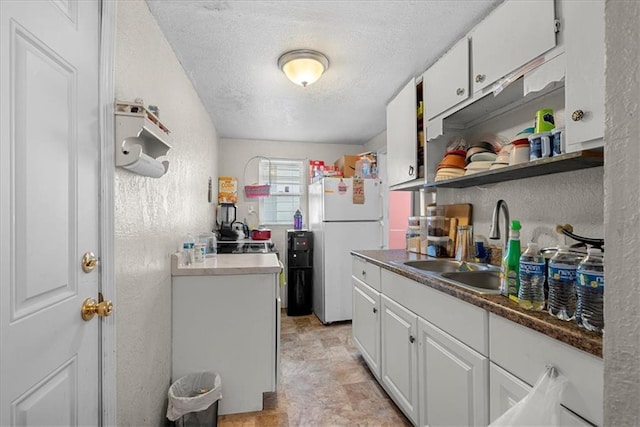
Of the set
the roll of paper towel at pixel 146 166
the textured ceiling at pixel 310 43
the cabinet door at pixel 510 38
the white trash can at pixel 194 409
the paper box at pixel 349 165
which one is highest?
the textured ceiling at pixel 310 43

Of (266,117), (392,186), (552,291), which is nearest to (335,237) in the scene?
(392,186)

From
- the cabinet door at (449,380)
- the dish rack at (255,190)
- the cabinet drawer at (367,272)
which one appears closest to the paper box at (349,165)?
the dish rack at (255,190)

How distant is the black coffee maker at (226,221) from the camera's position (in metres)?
3.50

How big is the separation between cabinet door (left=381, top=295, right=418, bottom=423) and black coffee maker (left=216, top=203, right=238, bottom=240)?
83.7 inches

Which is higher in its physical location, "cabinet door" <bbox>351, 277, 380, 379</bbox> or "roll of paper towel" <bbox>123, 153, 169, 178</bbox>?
"roll of paper towel" <bbox>123, 153, 169, 178</bbox>

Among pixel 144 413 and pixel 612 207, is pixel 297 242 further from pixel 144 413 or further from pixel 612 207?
pixel 612 207

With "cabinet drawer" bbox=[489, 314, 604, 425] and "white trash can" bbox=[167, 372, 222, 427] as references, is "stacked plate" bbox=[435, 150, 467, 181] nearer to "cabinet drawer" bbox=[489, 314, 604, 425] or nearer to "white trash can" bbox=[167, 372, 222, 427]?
"cabinet drawer" bbox=[489, 314, 604, 425]

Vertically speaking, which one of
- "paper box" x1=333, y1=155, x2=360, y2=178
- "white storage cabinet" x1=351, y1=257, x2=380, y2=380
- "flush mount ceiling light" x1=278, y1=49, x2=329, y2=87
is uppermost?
"flush mount ceiling light" x1=278, y1=49, x2=329, y2=87

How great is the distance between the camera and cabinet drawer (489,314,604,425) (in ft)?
2.50

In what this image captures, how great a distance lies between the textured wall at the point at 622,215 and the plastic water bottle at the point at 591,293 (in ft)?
1.70

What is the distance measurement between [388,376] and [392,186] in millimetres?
1469

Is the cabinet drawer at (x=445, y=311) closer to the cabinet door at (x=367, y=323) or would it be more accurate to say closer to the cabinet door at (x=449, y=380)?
the cabinet door at (x=449, y=380)

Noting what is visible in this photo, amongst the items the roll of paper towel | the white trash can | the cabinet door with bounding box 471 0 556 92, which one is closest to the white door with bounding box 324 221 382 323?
the white trash can

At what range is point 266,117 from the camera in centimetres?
329
